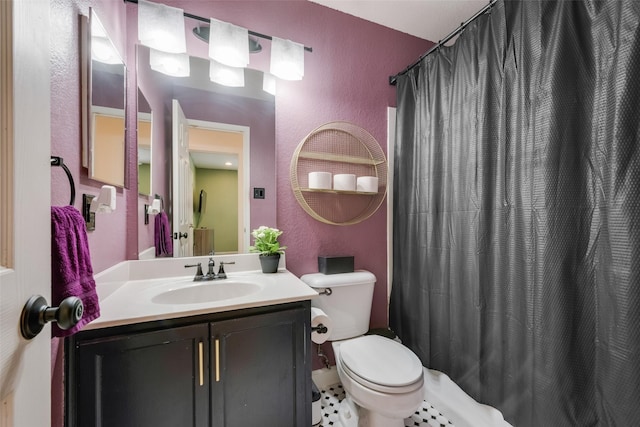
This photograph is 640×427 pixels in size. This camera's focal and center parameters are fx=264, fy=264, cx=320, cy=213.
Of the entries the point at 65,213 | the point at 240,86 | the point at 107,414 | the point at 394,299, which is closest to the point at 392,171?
the point at 394,299

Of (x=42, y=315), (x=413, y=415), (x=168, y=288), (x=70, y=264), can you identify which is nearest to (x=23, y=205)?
(x=42, y=315)

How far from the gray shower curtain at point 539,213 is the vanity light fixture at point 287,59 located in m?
0.81

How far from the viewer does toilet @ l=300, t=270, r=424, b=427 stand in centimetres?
112

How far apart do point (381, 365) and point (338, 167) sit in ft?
3.85

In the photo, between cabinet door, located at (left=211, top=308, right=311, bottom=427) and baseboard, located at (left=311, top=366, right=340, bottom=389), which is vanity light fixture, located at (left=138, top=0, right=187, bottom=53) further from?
baseboard, located at (left=311, top=366, right=340, bottom=389)

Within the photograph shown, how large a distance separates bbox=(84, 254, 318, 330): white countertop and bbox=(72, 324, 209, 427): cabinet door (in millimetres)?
67

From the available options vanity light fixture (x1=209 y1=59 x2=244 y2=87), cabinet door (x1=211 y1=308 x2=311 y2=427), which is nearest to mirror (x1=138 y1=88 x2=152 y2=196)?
vanity light fixture (x1=209 y1=59 x2=244 y2=87)

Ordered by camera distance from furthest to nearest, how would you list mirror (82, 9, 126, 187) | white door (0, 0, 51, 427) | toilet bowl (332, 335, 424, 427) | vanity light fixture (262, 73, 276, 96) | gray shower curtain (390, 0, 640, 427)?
1. vanity light fixture (262, 73, 276, 96)
2. toilet bowl (332, 335, 424, 427)
3. mirror (82, 9, 126, 187)
4. gray shower curtain (390, 0, 640, 427)
5. white door (0, 0, 51, 427)

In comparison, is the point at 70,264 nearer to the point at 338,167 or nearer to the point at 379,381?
the point at 379,381

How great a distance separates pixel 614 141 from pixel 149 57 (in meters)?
1.99

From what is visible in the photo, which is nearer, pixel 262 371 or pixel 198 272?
pixel 262 371

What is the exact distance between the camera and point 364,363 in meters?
1.25

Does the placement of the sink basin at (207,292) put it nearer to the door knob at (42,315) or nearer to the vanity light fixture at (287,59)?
the door knob at (42,315)

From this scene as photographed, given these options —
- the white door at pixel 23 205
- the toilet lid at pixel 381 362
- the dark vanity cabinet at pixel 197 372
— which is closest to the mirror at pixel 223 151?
the dark vanity cabinet at pixel 197 372
